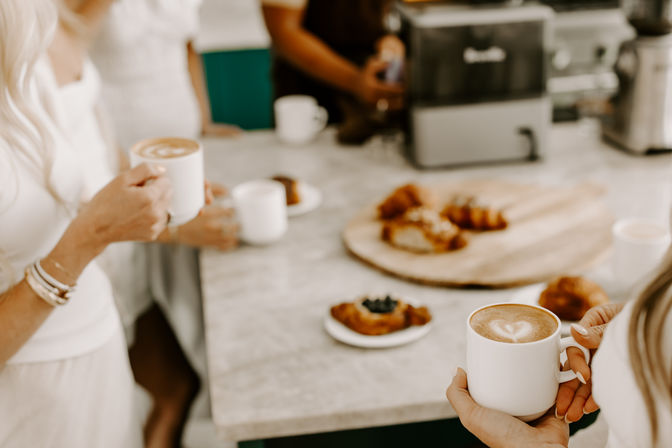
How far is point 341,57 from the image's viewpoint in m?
2.96

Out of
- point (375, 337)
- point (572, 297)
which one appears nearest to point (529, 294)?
A: point (572, 297)

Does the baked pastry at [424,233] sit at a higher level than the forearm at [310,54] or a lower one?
lower

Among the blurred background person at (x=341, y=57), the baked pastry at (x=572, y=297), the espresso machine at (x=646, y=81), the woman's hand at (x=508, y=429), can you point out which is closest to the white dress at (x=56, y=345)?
the woman's hand at (x=508, y=429)

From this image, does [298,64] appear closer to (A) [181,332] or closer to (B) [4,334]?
(A) [181,332]

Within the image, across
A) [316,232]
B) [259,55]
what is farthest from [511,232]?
[259,55]

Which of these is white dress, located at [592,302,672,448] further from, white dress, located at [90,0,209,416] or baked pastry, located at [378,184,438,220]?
white dress, located at [90,0,209,416]

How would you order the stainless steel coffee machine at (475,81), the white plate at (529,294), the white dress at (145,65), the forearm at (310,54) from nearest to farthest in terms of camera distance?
1. the white plate at (529,294)
2. the stainless steel coffee machine at (475,81)
3. the white dress at (145,65)
4. the forearm at (310,54)

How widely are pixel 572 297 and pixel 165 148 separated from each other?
756 millimetres

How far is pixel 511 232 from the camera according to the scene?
171 cm

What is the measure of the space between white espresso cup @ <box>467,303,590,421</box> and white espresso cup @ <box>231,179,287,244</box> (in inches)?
32.4

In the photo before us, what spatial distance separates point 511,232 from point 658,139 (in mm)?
711

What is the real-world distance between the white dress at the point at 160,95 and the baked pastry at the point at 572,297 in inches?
42.5

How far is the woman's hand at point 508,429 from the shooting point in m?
0.91

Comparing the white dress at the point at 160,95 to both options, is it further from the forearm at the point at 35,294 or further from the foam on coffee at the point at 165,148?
the forearm at the point at 35,294
